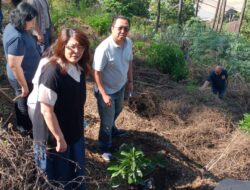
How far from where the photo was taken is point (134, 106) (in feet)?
18.3

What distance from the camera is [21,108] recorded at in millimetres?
3906

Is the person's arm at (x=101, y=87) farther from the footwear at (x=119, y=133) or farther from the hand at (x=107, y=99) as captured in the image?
the footwear at (x=119, y=133)

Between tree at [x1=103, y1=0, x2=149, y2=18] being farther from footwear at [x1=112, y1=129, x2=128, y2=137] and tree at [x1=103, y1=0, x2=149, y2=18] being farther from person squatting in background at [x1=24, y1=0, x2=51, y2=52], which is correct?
footwear at [x1=112, y1=129, x2=128, y2=137]

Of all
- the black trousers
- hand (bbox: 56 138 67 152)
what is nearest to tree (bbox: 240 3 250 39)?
the black trousers

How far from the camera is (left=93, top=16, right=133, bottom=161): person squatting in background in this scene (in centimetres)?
378

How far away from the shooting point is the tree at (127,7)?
62.0 feet

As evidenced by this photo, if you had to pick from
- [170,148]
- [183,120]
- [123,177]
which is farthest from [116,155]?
[183,120]

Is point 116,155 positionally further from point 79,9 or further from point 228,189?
point 79,9

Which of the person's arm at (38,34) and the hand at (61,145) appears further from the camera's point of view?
the person's arm at (38,34)

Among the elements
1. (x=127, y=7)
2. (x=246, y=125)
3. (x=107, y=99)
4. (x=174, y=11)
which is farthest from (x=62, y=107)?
(x=174, y=11)

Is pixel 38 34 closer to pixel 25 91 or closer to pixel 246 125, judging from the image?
pixel 25 91

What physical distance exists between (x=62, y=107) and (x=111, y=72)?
1.06m

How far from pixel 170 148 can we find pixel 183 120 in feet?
3.15

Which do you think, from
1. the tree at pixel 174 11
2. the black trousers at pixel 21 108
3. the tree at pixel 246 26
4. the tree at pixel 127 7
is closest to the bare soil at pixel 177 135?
the black trousers at pixel 21 108
